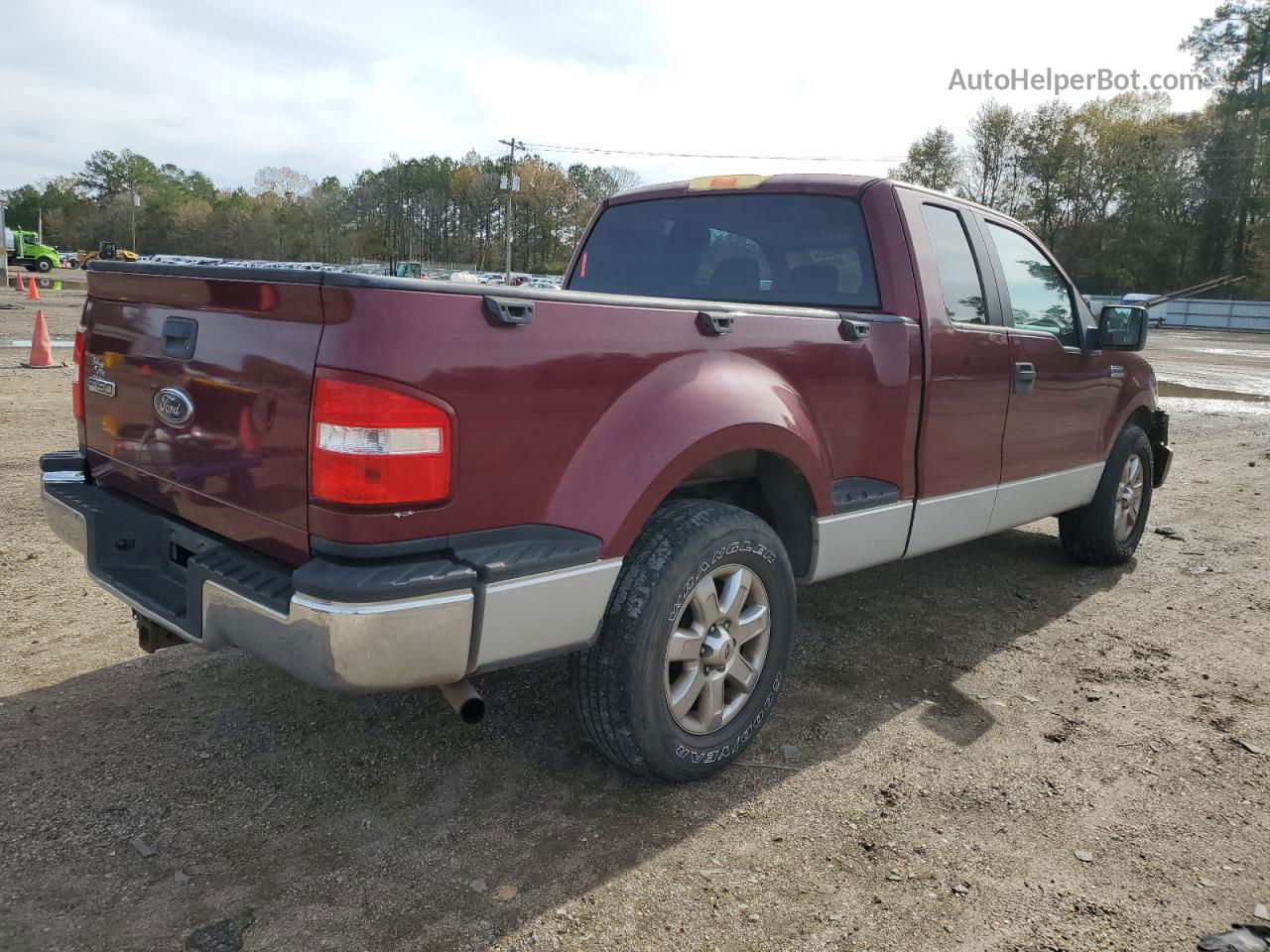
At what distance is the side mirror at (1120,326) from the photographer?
4.75 metres

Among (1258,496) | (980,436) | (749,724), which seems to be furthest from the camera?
(1258,496)

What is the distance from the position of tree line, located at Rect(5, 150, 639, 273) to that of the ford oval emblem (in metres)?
80.1

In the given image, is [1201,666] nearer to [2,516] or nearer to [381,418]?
[381,418]

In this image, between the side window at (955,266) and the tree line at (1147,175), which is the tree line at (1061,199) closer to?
the tree line at (1147,175)

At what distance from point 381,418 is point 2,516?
447 cm

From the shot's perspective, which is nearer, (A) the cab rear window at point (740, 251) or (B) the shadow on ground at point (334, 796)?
(B) the shadow on ground at point (334, 796)

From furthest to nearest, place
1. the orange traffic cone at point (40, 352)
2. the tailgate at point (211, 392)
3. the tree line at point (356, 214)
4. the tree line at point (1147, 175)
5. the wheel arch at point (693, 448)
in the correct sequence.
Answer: the tree line at point (356, 214) → the tree line at point (1147, 175) → the orange traffic cone at point (40, 352) → the wheel arch at point (693, 448) → the tailgate at point (211, 392)

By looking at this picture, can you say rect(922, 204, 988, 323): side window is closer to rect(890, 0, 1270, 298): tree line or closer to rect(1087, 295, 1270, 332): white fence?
rect(1087, 295, 1270, 332): white fence

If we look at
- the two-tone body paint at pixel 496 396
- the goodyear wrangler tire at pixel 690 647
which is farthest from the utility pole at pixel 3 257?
the goodyear wrangler tire at pixel 690 647

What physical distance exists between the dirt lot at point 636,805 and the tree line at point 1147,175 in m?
60.3

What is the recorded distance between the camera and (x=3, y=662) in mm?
3574

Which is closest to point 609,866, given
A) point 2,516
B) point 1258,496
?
point 2,516

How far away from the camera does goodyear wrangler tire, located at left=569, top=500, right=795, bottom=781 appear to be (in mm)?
2602

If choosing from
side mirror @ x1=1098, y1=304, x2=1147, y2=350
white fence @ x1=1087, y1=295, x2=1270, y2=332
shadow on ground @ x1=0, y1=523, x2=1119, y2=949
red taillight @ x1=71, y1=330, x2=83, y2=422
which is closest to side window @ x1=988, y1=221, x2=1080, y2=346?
side mirror @ x1=1098, y1=304, x2=1147, y2=350
